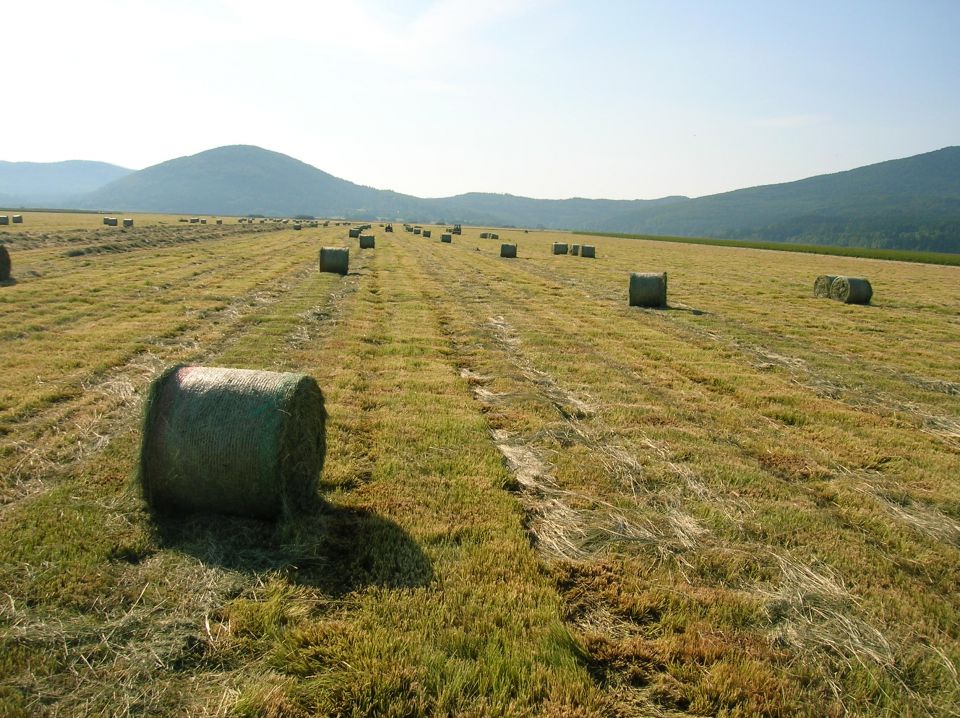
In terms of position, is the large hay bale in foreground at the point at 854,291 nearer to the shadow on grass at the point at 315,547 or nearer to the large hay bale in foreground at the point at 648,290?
the large hay bale in foreground at the point at 648,290

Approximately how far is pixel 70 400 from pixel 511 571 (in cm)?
774

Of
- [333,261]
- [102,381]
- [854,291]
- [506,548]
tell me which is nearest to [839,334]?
[854,291]

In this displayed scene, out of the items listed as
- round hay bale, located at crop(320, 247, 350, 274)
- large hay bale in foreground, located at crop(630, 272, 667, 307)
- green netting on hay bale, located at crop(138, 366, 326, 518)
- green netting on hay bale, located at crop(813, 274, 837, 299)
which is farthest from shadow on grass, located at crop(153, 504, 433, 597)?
green netting on hay bale, located at crop(813, 274, 837, 299)

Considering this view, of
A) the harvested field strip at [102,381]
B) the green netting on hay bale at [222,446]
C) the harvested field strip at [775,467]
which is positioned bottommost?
the harvested field strip at [775,467]

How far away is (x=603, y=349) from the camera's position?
14.4m

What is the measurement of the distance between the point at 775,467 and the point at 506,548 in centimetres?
422

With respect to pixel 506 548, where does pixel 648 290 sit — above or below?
above

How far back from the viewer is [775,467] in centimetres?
780

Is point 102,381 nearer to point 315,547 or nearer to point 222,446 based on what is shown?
point 222,446

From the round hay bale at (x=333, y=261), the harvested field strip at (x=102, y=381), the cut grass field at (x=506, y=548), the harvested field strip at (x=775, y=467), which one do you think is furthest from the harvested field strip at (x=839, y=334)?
the harvested field strip at (x=102, y=381)

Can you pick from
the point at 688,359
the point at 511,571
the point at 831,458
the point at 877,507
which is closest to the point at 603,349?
the point at 688,359

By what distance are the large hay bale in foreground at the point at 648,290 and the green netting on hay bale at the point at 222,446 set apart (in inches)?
675

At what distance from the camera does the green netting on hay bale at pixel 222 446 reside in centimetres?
573

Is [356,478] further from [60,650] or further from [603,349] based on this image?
[603,349]
